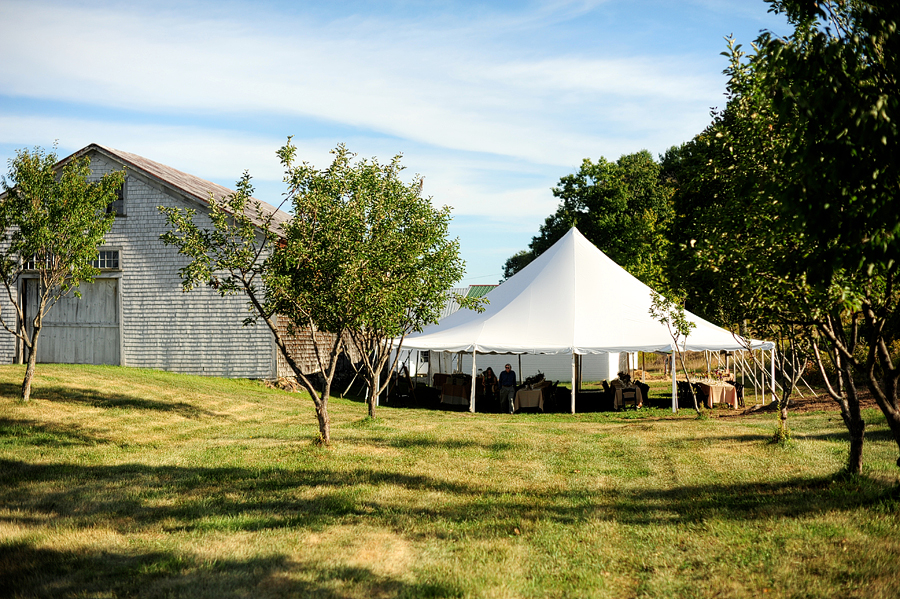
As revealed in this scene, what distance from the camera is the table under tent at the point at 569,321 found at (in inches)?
725

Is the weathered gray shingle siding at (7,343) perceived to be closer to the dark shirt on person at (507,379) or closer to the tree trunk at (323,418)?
the tree trunk at (323,418)

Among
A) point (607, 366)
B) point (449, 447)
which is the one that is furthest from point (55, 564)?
point (607, 366)

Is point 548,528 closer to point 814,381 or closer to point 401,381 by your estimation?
point 401,381

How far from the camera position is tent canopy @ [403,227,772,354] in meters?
18.5

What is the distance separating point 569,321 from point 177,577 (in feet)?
50.4

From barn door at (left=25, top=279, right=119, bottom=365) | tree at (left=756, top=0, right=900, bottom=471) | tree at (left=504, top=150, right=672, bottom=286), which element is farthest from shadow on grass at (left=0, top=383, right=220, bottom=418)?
tree at (left=504, top=150, right=672, bottom=286)

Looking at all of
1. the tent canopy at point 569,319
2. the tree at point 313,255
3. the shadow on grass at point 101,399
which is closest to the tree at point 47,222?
the shadow on grass at point 101,399

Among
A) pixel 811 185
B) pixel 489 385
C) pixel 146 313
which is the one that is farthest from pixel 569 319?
pixel 811 185

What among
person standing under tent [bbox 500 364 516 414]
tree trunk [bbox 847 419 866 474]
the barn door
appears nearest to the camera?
tree trunk [bbox 847 419 866 474]

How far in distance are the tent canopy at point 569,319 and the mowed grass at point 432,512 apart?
5.67 m

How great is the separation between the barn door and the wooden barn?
0.03 meters

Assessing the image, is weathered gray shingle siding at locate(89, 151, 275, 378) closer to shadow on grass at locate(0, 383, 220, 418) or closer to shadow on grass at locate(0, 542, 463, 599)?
shadow on grass at locate(0, 383, 220, 418)

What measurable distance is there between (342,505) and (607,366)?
87.2 feet

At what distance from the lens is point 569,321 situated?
19391 mm
